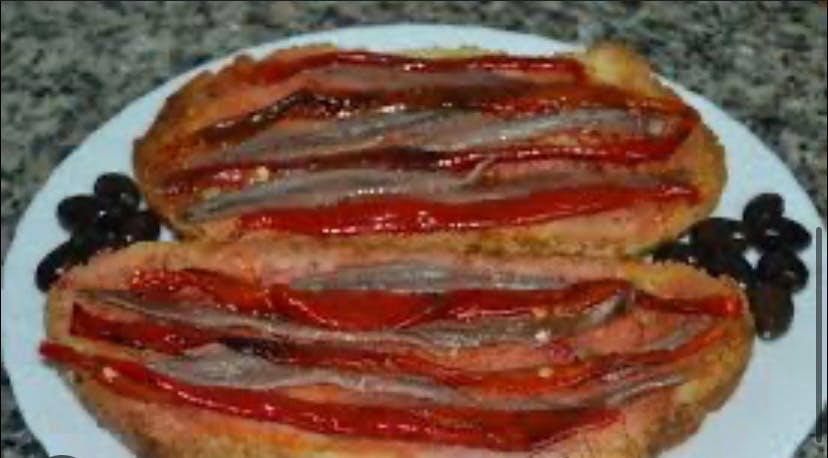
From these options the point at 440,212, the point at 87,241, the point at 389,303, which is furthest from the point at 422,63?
the point at 87,241

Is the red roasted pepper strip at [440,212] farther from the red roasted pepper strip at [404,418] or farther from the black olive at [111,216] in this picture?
the red roasted pepper strip at [404,418]

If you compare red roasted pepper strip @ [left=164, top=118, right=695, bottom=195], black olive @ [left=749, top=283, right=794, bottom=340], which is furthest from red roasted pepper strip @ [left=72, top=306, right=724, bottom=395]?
red roasted pepper strip @ [left=164, top=118, right=695, bottom=195]

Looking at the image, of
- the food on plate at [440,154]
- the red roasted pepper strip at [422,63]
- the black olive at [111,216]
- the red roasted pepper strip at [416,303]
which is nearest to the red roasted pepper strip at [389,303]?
the red roasted pepper strip at [416,303]

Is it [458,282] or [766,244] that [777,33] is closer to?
[766,244]

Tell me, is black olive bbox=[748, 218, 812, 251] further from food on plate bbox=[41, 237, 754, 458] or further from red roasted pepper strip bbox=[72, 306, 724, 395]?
red roasted pepper strip bbox=[72, 306, 724, 395]

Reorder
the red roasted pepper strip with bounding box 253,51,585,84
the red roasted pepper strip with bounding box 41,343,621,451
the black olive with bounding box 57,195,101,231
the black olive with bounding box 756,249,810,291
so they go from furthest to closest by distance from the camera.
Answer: the red roasted pepper strip with bounding box 253,51,585,84 < the black olive with bounding box 57,195,101,231 < the black olive with bounding box 756,249,810,291 < the red roasted pepper strip with bounding box 41,343,621,451
